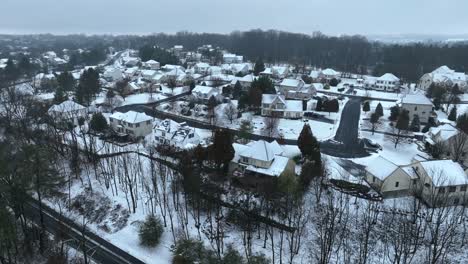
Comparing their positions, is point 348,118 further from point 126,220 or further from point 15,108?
point 15,108

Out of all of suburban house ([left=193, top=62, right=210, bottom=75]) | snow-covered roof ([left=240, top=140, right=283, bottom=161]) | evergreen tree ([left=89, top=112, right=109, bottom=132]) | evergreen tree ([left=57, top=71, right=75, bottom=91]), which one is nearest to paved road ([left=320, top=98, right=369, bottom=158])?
snow-covered roof ([left=240, top=140, right=283, bottom=161])

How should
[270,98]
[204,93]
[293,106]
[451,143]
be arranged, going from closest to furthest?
[451,143]
[293,106]
[270,98]
[204,93]

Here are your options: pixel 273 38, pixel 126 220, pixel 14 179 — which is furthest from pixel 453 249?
pixel 273 38

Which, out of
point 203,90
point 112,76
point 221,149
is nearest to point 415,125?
point 221,149

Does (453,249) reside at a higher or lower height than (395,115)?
lower

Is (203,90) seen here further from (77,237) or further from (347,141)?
(77,237)
